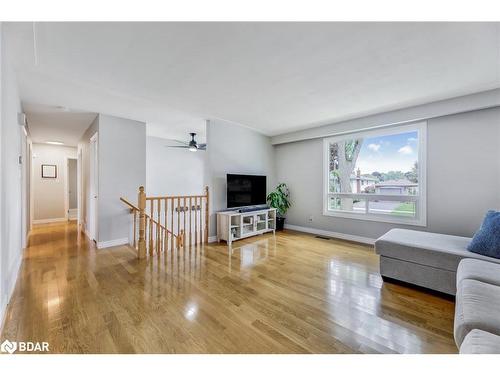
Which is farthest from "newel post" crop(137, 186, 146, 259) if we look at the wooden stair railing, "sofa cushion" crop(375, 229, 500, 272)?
"sofa cushion" crop(375, 229, 500, 272)

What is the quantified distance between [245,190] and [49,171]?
5.97 m

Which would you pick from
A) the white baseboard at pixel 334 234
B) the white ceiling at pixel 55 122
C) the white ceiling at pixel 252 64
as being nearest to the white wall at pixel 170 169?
the white ceiling at pixel 55 122

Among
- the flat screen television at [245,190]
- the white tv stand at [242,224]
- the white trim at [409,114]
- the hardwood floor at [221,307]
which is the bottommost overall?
the hardwood floor at [221,307]

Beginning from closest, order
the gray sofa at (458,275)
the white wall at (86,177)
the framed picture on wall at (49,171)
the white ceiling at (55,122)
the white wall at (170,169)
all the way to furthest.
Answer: the gray sofa at (458,275) → the white ceiling at (55,122) → the white wall at (86,177) → the white wall at (170,169) → the framed picture on wall at (49,171)

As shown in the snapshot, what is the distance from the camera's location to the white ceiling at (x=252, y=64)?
62.9 inches

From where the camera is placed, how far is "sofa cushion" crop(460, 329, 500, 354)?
2.98 ft

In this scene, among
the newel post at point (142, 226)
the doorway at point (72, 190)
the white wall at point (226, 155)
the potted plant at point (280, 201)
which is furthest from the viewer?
the doorway at point (72, 190)

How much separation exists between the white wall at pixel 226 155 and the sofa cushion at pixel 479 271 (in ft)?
11.4

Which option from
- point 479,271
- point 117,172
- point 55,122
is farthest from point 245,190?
point 55,122

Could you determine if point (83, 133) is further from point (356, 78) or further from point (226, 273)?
point (356, 78)

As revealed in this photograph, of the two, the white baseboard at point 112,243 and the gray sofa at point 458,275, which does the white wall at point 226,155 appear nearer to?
the white baseboard at point 112,243

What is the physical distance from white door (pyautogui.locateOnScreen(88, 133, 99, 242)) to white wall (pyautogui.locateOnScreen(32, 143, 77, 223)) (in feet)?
10.00
